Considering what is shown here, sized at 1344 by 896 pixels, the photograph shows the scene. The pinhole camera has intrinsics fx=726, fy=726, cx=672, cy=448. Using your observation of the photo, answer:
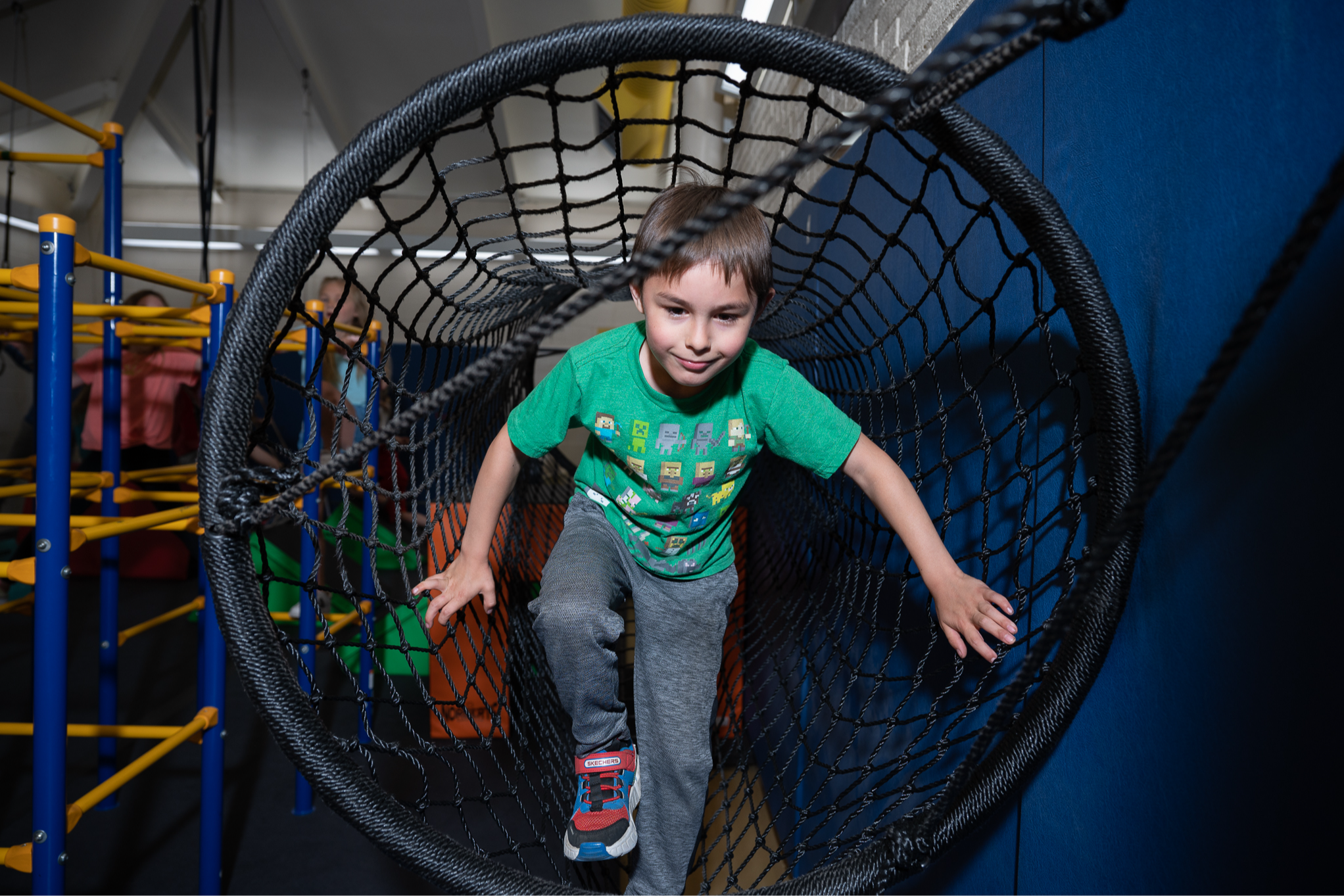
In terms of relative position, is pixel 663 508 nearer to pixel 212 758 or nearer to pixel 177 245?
pixel 212 758

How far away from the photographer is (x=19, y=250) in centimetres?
454

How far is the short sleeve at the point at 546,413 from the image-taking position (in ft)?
2.96

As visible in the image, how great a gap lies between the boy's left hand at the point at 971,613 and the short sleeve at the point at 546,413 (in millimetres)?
479

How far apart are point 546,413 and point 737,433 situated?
244mm

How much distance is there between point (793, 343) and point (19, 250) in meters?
5.41

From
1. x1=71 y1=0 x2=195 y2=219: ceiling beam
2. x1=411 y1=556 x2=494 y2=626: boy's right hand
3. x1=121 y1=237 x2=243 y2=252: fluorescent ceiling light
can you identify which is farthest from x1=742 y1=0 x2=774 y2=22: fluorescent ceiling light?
x1=121 y1=237 x2=243 y2=252: fluorescent ceiling light

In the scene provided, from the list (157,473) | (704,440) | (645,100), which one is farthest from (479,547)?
(645,100)

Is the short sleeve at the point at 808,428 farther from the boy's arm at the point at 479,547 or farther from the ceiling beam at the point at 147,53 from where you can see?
the ceiling beam at the point at 147,53

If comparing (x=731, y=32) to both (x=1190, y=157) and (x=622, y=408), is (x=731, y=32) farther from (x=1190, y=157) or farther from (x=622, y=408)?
(x=622, y=408)

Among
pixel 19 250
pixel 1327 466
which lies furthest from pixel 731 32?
pixel 19 250

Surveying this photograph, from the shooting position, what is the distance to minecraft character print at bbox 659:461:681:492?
36.6 inches

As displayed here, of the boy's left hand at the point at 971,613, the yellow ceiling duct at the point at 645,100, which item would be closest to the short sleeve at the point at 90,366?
A: the yellow ceiling duct at the point at 645,100

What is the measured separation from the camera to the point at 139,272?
1.09 m

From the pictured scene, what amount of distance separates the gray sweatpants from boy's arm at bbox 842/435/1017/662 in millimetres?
280
